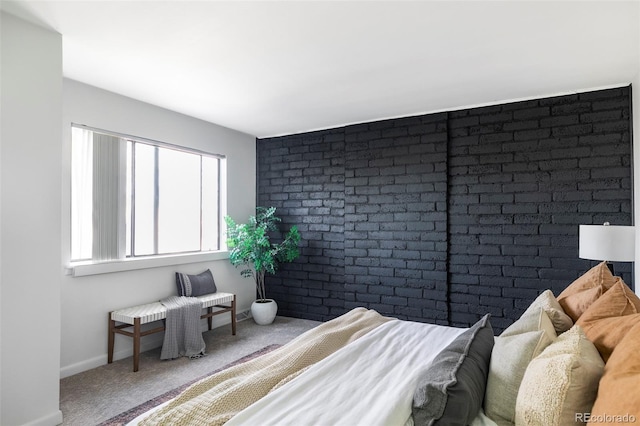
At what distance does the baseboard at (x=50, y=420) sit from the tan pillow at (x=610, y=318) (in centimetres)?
301

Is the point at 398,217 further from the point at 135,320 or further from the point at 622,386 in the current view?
the point at 622,386

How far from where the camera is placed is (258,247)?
4.67 m

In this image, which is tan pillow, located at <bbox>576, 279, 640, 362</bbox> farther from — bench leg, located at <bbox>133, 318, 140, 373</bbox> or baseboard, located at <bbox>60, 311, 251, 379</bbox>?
baseboard, located at <bbox>60, 311, 251, 379</bbox>

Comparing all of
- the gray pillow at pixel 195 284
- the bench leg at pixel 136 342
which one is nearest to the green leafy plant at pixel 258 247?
the gray pillow at pixel 195 284

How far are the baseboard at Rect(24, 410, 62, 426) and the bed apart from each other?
144 centimetres

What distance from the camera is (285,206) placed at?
5180 millimetres

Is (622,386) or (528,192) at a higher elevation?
(528,192)

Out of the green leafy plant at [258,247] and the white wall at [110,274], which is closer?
the white wall at [110,274]

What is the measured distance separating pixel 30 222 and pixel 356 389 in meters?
2.21

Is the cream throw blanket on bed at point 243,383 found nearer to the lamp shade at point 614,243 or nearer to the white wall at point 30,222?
the white wall at point 30,222

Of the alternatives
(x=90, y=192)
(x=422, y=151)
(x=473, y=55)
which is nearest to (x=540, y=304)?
(x=473, y=55)

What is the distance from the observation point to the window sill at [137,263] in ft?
10.7

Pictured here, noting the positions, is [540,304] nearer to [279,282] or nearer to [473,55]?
[473,55]

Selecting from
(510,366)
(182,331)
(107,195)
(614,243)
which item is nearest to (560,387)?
(510,366)
